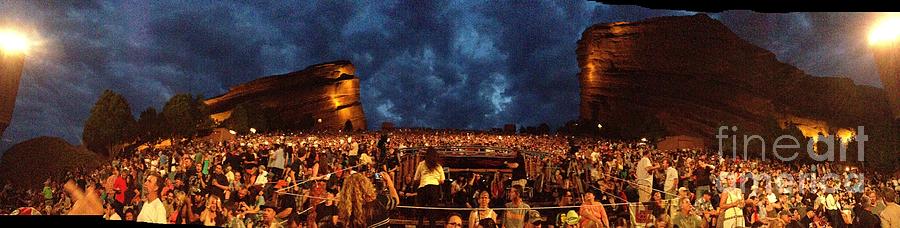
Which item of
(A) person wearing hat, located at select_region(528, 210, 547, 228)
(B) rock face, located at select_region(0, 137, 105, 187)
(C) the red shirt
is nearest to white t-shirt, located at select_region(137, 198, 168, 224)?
(C) the red shirt

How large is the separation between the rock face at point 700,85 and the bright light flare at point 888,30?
16818 millimetres

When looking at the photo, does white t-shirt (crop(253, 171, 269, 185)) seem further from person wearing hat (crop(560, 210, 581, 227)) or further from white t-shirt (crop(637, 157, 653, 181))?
white t-shirt (crop(637, 157, 653, 181))

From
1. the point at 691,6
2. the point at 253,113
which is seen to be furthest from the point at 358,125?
the point at 691,6

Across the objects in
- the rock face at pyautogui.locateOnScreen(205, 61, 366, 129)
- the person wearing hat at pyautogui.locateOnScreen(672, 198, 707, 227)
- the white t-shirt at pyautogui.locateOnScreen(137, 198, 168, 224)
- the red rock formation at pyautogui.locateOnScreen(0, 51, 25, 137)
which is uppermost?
the rock face at pyautogui.locateOnScreen(205, 61, 366, 129)

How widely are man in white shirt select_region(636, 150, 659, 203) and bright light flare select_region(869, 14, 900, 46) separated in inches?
178

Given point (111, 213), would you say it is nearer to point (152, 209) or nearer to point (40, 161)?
point (152, 209)

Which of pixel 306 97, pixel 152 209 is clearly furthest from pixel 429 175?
pixel 306 97

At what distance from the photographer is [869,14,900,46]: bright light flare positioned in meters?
7.39

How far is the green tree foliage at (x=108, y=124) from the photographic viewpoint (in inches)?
728

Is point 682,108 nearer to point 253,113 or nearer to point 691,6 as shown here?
point 253,113

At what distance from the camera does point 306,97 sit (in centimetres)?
4347

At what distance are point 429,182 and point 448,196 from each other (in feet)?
4.23

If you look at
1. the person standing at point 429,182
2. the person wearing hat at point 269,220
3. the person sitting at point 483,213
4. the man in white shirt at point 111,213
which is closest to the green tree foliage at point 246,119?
the man in white shirt at point 111,213

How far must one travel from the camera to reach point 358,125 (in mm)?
49938
